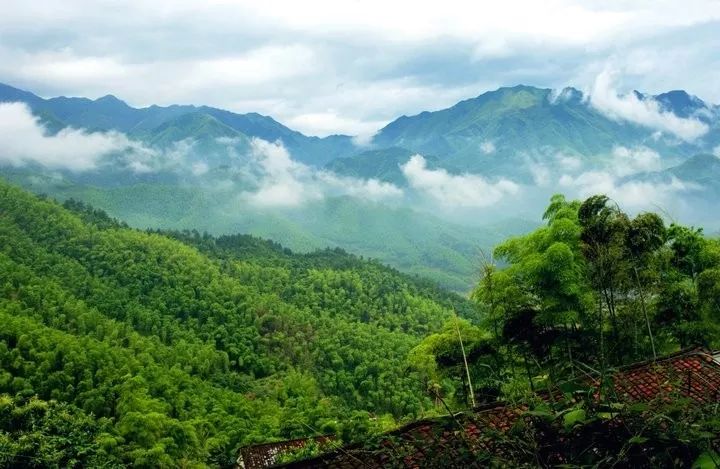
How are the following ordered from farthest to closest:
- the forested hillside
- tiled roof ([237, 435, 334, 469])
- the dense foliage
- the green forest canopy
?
the forested hillside
tiled roof ([237, 435, 334, 469])
the green forest canopy
the dense foliage

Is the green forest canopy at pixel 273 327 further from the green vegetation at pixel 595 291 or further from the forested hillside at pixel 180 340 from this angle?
the forested hillside at pixel 180 340

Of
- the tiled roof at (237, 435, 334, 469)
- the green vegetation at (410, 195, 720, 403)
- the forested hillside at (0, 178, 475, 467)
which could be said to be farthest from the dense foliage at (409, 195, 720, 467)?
the tiled roof at (237, 435, 334, 469)

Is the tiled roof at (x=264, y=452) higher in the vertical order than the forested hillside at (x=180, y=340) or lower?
higher

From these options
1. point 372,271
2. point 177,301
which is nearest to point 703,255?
point 177,301

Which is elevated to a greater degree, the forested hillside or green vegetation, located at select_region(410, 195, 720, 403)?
green vegetation, located at select_region(410, 195, 720, 403)

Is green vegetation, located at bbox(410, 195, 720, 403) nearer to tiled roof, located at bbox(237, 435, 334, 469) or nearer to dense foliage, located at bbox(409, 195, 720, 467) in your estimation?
dense foliage, located at bbox(409, 195, 720, 467)

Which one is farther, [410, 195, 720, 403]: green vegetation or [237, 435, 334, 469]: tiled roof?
[237, 435, 334, 469]: tiled roof

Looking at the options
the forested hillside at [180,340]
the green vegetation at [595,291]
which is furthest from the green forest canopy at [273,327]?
the forested hillside at [180,340]

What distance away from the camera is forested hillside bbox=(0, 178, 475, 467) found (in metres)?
33.3

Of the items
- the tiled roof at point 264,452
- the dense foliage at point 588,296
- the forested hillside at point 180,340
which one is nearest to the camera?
the dense foliage at point 588,296

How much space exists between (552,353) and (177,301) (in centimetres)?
5866

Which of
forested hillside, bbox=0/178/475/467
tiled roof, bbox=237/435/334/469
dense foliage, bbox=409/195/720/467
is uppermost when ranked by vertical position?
dense foliage, bbox=409/195/720/467

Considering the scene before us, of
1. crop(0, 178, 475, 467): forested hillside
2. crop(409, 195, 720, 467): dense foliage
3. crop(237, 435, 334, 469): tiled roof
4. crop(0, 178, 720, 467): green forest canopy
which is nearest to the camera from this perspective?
crop(409, 195, 720, 467): dense foliage

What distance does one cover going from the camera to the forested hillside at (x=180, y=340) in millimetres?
33281
